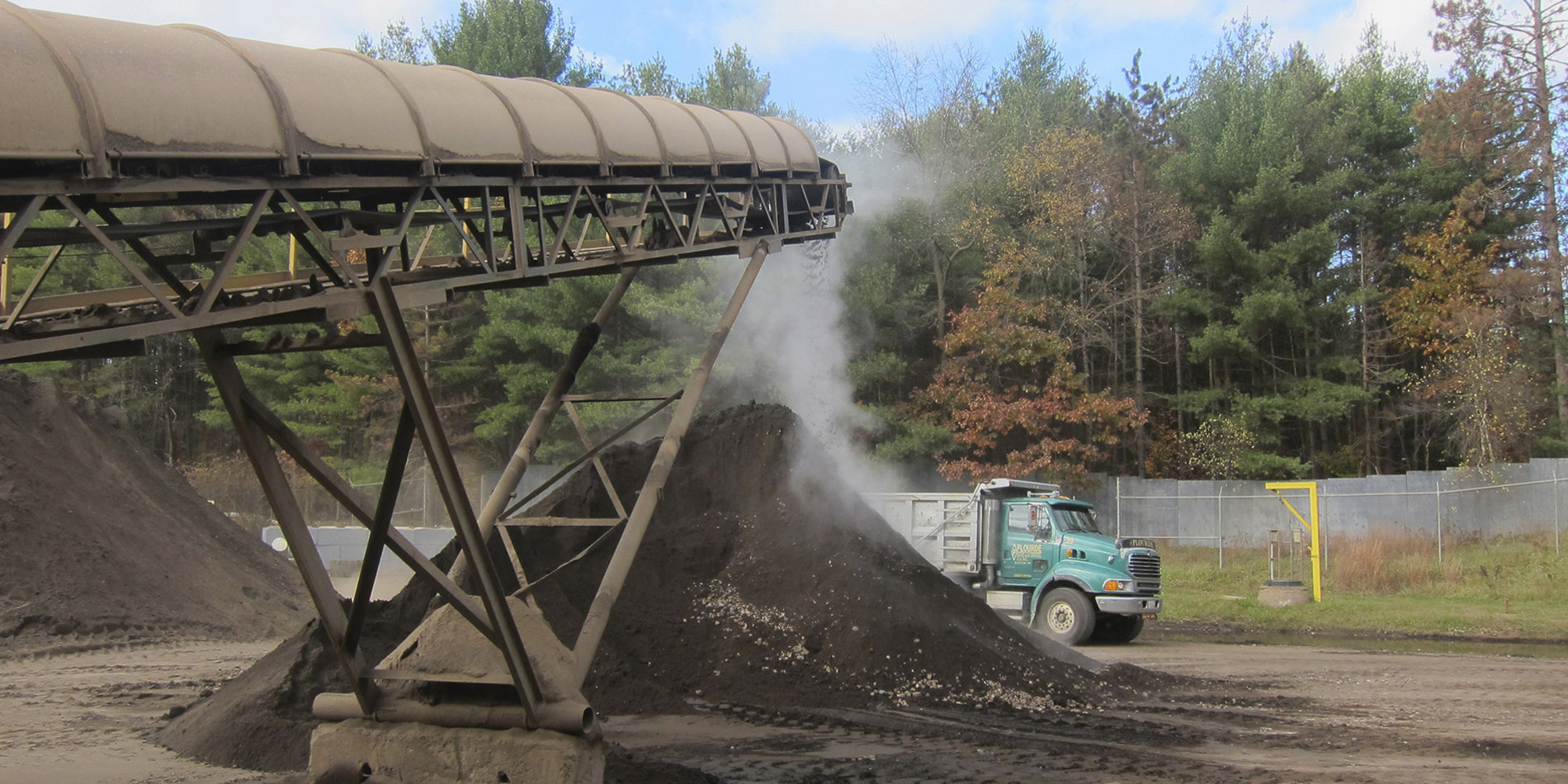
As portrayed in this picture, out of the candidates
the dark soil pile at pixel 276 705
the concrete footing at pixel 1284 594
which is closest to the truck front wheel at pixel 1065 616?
the concrete footing at pixel 1284 594

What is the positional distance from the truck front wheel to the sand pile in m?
4.36

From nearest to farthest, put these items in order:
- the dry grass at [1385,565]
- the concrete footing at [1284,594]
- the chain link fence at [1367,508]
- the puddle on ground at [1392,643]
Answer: the puddle on ground at [1392,643] < the concrete footing at [1284,594] < the dry grass at [1385,565] < the chain link fence at [1367,508]

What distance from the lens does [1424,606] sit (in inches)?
846

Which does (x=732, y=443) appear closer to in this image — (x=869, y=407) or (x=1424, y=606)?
(x=1424, y=606)

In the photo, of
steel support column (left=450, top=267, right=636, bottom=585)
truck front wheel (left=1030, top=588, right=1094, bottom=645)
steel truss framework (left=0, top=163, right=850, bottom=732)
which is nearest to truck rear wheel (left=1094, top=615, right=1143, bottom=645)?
truck front wheel (left=1030, top=588, right=1094, bottom=645)

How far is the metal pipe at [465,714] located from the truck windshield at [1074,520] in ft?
39.4

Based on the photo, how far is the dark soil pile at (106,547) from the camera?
58.2 feet

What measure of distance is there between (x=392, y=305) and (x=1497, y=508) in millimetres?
26400

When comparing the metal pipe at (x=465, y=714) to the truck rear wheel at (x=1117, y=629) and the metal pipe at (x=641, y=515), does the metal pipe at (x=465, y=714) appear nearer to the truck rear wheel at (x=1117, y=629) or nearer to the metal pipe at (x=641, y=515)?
the metal pipe at (x=641, y=515)

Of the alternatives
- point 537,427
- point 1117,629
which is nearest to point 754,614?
point 537,427

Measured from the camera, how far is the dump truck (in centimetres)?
1842

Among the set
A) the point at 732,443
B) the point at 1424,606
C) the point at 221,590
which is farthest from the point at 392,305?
the point at 1424,606

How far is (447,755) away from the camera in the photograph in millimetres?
8430

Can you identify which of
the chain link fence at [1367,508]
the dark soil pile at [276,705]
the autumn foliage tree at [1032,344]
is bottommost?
the dark soil pile at [276,705]
